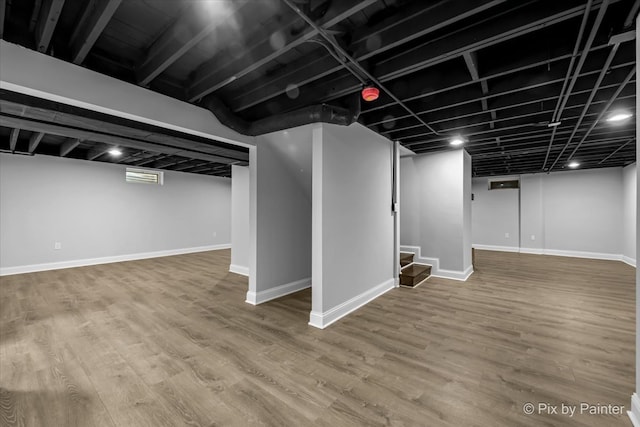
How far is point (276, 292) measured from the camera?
388 cm

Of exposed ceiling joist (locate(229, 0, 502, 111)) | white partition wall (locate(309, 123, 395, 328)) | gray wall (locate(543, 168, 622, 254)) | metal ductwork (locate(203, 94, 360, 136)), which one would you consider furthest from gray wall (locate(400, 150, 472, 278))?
gray wall (locate(543, 168, 622, 254))

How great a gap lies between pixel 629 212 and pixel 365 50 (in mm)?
8694

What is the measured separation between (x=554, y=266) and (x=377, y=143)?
5.69 metres

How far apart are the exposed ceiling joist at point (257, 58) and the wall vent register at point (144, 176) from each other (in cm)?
543

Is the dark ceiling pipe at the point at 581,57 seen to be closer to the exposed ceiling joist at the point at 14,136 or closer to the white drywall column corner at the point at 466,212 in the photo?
the white drywall column corner at the point at 466,212

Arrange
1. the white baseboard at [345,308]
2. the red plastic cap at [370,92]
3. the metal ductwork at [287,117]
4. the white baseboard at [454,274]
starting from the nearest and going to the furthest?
the red plastic cap at [370,92]
the metal ductwork at [287,117]
the white baseboard at [345,308]
the white baseboard at [454,274]

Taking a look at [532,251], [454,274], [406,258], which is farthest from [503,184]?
[406,258]

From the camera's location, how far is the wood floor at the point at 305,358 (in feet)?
5.43

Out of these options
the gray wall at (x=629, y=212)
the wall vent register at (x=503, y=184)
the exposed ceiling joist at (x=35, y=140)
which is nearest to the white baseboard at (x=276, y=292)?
the exposed ceiling joist at (x=35, y=140)

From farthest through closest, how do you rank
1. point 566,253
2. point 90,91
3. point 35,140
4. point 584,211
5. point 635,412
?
point 566,253 → point 584,211 → point 35,140 → point 90,91 → point 635,412

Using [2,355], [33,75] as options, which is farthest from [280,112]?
[2,355]

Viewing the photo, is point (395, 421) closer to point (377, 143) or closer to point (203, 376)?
point (203, 376)

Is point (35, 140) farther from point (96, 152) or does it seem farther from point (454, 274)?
point (454, 274)

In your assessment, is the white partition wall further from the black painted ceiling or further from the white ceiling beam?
the white ceiling beam
